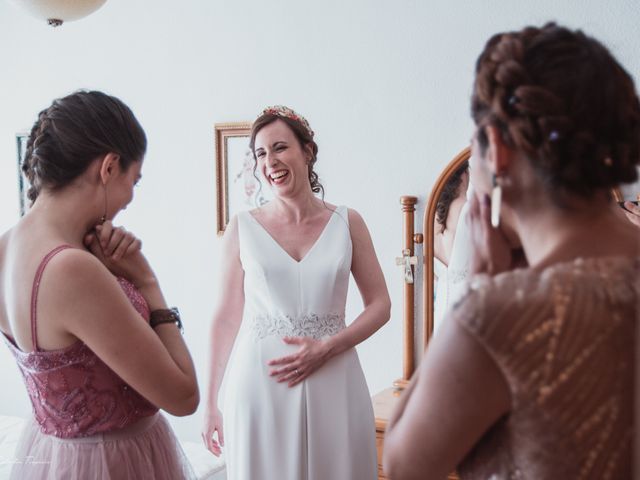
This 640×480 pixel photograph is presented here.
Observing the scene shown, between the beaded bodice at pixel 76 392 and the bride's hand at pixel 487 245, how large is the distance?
63cm

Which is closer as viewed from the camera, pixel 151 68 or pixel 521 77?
pixel 521 77

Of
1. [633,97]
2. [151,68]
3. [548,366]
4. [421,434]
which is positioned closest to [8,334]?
[421,434]

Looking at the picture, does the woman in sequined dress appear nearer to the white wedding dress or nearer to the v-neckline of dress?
the white wedding dress

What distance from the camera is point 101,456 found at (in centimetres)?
131

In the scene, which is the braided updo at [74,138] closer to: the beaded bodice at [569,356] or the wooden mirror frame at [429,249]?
the beaded bodice at [569,356]

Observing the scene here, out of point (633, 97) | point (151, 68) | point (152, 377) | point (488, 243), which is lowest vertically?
point (152, 377)

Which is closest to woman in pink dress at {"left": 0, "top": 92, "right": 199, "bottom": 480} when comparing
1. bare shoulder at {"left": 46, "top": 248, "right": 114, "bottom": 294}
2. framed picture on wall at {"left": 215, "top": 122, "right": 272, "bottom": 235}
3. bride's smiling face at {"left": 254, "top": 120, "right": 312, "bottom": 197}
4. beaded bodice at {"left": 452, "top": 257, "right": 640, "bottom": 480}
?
bare shoulder at {"left": 46, "top": 248, "right": 114, "bottom": 294}

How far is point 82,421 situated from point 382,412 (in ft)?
4.35

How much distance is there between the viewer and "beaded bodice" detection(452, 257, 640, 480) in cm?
79

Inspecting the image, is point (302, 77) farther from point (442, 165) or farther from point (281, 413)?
point (281, 413)

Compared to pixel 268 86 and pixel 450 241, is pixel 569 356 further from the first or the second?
pixel 268 86

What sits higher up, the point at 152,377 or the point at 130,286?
the point at 130,286

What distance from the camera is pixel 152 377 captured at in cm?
123

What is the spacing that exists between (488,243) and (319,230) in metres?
1.25
